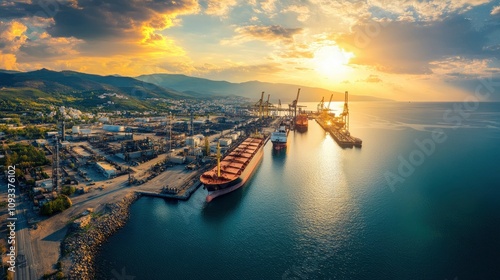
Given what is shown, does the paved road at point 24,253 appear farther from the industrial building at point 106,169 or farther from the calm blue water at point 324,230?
the industrial building at point 106,169

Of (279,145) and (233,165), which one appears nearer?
(233,165)

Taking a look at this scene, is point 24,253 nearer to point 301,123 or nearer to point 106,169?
point 106,169

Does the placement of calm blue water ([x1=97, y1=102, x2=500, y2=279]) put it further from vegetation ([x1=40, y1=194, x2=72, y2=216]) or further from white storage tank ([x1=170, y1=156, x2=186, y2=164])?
white storage tank ([x1=170, y1=156, x2=186, y2=164])

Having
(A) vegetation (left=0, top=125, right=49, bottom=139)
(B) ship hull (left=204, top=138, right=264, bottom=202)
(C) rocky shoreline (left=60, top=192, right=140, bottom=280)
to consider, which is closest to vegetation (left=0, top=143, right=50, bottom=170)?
(C) rocky shoreline (left=60, top=192, right=140, bottom=280)

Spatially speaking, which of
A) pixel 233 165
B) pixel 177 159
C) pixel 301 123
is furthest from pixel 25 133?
pixel 301 123

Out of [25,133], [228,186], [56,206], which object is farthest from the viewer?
[25,133]

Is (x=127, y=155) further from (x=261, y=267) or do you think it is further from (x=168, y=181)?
(x=261, y=267)

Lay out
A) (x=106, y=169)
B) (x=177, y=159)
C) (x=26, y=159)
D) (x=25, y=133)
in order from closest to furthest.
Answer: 1. (x=106, y=169)
2. (x=26, y=159)
3. (x=177, y=159)
4. (x=25, y=133)
